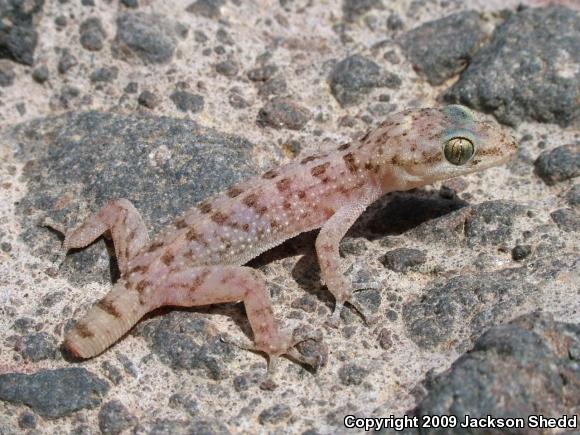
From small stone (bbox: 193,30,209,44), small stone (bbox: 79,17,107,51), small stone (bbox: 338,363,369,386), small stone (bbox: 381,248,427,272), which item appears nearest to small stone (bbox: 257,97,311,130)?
small stone (bbox: 193,30,209,44)

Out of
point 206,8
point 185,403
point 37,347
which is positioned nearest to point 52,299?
point 37,347

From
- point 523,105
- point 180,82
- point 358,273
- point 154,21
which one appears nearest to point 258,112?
point 180,82

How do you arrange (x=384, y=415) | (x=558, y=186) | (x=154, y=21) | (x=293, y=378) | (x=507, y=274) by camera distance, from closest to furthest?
(x=384, y=415) → (x=293, y=378) → (x=507, y=274) → (x=558, y=186) → (x=154, y=21)

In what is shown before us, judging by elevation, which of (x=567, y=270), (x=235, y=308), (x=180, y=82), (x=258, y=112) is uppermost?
(x=180, y=82)

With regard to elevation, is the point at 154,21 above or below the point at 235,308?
above

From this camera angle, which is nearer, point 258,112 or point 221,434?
point 221,434

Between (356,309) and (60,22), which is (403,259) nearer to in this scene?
(356,309)

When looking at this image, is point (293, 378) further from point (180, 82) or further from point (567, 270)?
point (180, 82)
